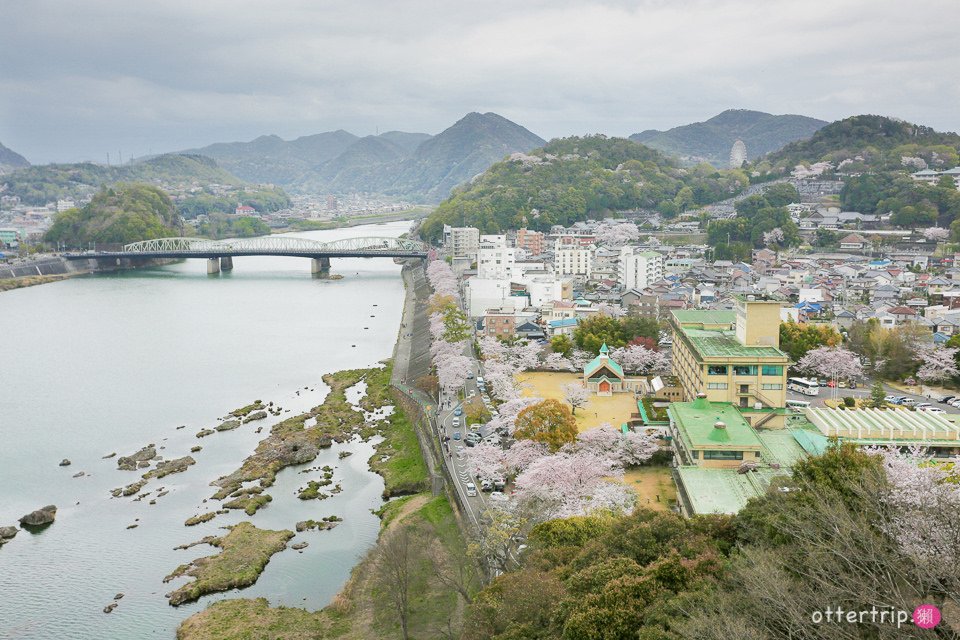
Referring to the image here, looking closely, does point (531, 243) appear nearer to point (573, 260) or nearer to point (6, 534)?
point (573, 260)

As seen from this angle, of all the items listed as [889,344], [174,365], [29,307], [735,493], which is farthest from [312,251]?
[735,493]

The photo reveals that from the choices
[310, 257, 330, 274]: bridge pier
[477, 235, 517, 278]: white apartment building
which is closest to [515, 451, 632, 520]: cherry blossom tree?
[477, 235, 517, 278]: white apartment building

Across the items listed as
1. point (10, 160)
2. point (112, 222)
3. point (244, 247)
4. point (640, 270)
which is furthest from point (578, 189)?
point (10, 160)

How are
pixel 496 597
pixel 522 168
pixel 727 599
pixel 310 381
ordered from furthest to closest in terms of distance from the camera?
pixel 522 168, pixel 310 381, pixel 496 597, pixel 727 599

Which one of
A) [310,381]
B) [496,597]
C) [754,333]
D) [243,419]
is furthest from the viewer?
[310,381]

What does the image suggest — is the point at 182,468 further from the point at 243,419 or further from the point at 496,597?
the point at 496,597

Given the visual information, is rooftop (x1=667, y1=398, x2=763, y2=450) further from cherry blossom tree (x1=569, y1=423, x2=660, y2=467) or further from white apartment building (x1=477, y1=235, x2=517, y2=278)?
white apartment building (x1=477, y1=235, x2=517, y2=278)
